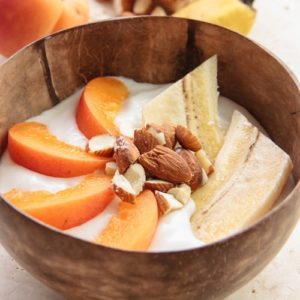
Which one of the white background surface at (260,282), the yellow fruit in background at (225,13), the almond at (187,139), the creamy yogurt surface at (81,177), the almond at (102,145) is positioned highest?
the yellow fruit in background at (225,13)

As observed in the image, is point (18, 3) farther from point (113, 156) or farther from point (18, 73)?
point (113, 156)

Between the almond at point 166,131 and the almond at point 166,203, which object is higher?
the almond at point 166,131

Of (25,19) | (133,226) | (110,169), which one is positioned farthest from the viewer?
(25,19)

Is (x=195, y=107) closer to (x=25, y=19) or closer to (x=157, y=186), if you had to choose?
(x=157, y=186)

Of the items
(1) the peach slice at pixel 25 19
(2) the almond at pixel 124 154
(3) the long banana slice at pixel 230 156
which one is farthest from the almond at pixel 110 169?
(1) the peach slice at pixel 25 19

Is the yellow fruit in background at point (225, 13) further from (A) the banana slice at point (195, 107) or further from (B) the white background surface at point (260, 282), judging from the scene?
(B) the white background surface at point (260, 282)

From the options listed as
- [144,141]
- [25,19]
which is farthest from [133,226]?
[25,19]

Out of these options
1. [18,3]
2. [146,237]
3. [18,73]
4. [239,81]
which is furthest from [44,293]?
[18,3]
